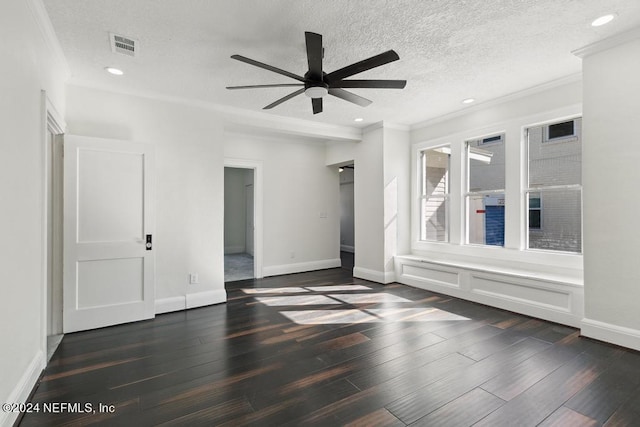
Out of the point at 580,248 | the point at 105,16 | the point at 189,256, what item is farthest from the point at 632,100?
the point at 189,256

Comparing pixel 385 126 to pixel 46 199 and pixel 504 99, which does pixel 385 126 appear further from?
pixel 46 199

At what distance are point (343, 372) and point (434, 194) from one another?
3.66m

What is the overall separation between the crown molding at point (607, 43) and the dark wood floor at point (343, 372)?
2.67 metres

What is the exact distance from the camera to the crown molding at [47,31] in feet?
6.92

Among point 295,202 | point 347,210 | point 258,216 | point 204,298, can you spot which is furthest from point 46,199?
point 347,210

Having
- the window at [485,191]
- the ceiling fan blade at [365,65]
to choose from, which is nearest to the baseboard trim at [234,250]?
the window at [485,191]

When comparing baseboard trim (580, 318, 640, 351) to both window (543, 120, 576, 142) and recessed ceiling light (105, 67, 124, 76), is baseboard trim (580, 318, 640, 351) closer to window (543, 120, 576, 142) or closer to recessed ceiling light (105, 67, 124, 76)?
window (543, 120, 576, 142)

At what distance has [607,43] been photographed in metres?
2.74

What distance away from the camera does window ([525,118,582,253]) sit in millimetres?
3537

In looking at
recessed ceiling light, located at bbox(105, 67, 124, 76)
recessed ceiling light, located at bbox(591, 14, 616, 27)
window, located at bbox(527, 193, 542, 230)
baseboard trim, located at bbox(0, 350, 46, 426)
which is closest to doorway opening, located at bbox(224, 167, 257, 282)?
recessed ceiling light, located at bbox(105, 67, 124, 76)

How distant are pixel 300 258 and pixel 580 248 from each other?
439 cm

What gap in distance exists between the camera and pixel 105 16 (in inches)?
90.1

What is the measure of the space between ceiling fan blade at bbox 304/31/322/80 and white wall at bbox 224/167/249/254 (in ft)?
22.3

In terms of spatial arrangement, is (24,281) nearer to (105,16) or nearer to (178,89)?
(105,16)
